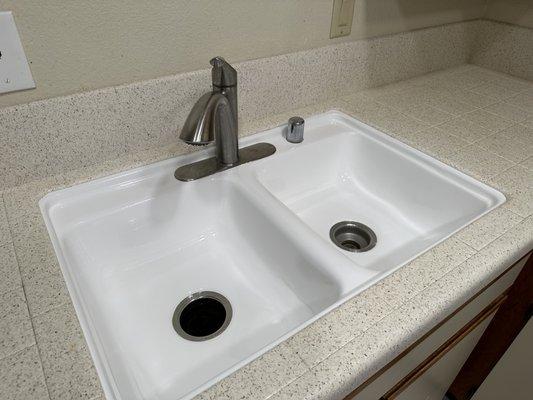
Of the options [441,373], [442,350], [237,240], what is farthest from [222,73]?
[441,373]

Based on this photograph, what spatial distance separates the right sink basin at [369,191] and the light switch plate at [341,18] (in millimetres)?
207

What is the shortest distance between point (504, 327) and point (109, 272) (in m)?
0.96

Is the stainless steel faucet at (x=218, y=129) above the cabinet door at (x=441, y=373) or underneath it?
above

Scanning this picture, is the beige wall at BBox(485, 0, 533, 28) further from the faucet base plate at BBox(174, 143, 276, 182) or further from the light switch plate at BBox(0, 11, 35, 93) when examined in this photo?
the light switch plate at BBox(0, 11, 35, 93)

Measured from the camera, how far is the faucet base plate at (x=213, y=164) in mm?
749

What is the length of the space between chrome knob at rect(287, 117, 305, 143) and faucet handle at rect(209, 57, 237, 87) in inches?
8.7

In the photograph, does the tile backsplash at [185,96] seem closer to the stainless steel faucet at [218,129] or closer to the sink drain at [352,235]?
the stainless steel faucet at [218,129]

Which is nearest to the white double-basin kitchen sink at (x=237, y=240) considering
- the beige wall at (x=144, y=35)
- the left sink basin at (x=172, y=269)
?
the left sink basin at (x=172, y=269)

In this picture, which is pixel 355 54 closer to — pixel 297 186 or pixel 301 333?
pixel 297 186

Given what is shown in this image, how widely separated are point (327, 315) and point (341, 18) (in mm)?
760

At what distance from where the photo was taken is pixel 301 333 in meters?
0.46

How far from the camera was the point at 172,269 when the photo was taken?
726 mm

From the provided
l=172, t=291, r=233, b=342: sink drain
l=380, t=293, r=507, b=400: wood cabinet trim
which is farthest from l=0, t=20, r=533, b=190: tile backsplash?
l=380, t=293, r=507, b=400: wood cabinet trim

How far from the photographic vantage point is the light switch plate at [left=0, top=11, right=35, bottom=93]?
0.56 meters
